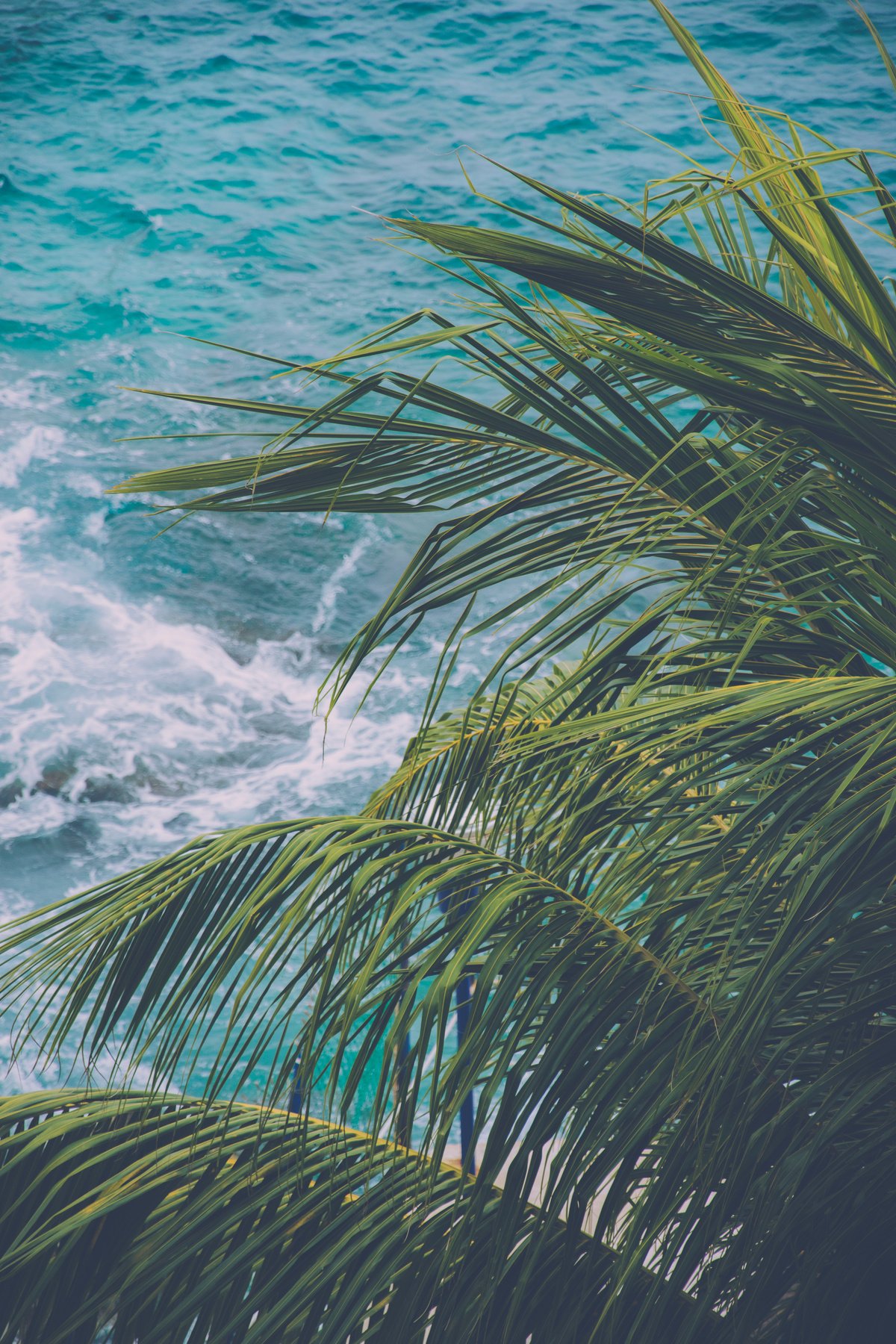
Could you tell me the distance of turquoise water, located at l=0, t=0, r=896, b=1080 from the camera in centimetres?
830

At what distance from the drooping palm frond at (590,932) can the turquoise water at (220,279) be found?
8.92ft

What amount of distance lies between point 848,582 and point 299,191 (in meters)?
15.5

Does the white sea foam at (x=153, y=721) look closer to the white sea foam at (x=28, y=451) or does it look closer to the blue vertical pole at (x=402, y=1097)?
the white sea foam at (x=28, y=451)

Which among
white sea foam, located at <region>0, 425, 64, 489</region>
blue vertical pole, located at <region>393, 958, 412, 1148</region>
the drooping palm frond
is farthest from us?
white sea foam, located at <region>0, 425, 64, 489</region>

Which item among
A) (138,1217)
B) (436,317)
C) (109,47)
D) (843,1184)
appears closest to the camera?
(843,1184)

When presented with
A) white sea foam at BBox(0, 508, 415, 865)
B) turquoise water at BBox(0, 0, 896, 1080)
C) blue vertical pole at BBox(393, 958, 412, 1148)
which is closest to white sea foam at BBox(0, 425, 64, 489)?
turquoise water at BBox(0, 0, 896, 1080)

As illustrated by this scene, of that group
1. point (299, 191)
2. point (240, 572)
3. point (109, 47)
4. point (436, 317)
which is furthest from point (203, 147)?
point (436, 317)

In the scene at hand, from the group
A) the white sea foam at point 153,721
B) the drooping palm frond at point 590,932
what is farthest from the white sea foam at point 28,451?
the drooping palm frond at point 590,932

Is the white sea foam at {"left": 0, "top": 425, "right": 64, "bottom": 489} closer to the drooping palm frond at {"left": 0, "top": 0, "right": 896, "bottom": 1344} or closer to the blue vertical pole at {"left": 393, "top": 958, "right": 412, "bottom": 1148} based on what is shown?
the drooping palm frond at {"left": 0, "top": 0, "right": 896, "bottom": 1344}

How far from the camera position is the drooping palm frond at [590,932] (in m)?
1.29

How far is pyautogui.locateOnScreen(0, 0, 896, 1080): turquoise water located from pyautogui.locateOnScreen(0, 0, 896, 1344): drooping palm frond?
2719mm

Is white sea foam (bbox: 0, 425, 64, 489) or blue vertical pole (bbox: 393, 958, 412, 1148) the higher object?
white sea foam (bbox: 0, 425, 64, 489)

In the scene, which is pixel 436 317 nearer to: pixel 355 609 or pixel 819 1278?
pixel 819 1278

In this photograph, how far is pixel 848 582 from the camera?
5.01 ft
